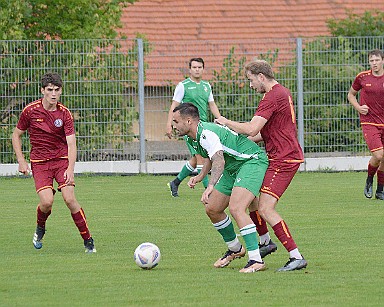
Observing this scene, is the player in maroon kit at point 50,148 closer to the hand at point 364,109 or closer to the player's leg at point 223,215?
the player's leg at point 223,215

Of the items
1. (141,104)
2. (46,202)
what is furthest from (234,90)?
(46,202)

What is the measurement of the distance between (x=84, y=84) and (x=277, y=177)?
490 inches

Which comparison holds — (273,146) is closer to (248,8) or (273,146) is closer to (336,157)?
(336,157)

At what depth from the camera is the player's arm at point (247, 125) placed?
Result: 976 cm

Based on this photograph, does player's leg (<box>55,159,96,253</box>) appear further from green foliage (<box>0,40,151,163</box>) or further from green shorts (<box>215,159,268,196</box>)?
green foliage (<box>0,40,151,163</box>)

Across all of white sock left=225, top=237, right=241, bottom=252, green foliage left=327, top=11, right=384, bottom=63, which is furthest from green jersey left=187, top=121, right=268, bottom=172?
green foliage left=327, top=11, right=384, bottom=63

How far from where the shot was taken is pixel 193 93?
17.1m

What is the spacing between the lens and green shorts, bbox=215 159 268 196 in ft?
32.7

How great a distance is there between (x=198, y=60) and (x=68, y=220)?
360 cm

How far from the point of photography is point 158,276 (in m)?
9.77

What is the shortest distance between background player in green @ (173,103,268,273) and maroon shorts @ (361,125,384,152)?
6.43 metres

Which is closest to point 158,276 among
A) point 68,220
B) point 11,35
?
point 68,220

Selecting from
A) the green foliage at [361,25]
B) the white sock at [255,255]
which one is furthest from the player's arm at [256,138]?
the green foliage at [361,25]

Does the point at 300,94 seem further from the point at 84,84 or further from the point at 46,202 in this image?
the point at 46,202
